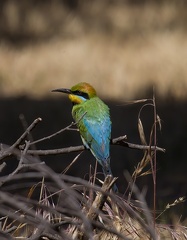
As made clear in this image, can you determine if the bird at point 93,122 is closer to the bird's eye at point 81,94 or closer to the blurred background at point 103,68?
the bird's eye at point 81,94

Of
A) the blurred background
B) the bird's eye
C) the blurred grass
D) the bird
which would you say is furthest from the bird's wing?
the blurred grass

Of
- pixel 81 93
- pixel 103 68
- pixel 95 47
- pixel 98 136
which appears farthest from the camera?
pixel 95 47

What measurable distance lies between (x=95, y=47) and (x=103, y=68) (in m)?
0.80

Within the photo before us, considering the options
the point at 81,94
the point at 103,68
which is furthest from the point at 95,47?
the point at 81,94

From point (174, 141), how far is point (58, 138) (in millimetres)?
1081

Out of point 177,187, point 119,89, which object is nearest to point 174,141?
point 177,187

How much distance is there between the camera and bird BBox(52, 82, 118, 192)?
3.88 m

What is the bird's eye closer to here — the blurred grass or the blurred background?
the blurred background

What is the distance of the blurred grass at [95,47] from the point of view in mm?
9375

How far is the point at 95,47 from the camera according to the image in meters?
10.7

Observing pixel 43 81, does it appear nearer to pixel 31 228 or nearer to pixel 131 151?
pixel 131 151

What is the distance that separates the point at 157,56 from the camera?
1025 cm

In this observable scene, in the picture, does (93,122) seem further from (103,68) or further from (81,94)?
(103,68)

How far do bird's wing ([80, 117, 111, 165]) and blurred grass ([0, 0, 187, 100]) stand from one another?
4.73 m
